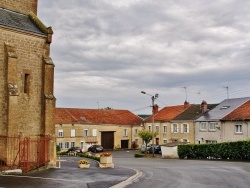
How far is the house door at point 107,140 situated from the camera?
65.4 m

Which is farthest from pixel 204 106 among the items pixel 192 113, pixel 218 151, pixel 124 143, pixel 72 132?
pixel 218 151

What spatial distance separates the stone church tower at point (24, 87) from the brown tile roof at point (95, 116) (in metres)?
36.2

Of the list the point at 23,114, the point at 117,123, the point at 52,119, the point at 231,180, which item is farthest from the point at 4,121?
the point at 117,123

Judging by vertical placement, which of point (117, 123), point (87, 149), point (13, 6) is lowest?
point (87, 149)

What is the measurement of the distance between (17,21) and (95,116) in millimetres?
43845

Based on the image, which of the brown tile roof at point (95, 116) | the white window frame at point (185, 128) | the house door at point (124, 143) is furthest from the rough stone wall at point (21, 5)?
the house door at point (124, 143)

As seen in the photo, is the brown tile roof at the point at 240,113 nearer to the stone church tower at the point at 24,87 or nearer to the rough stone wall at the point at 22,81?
the stone church tower at the point at 24,87

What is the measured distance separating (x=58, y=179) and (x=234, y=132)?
35.4m

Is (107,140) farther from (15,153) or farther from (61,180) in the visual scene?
(61,180)

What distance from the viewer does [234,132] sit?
160ft

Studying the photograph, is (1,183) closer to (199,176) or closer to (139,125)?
(199,176)

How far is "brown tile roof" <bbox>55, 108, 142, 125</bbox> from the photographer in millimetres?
62856

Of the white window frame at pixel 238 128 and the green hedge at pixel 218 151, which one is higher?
the white window frame at pixel 238 128

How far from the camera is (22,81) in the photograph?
77.3 feet
